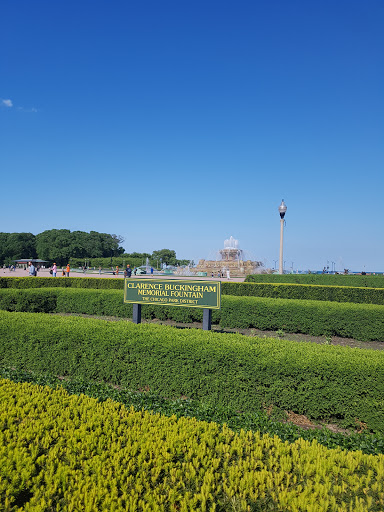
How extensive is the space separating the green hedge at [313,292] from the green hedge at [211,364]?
10283 millimetres

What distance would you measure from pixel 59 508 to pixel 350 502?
64.1 inches

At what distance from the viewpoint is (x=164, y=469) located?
218cm

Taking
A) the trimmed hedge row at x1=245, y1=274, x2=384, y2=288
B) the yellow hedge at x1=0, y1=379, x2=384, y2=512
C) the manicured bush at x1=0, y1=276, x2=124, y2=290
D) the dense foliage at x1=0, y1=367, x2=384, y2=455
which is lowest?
the dense foliage at x1=0, y1=367, x2=384, y2=455

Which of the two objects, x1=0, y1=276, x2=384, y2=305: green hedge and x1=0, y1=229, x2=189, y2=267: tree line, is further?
x1=0, y1=229, x2=189, y2=267: tree line

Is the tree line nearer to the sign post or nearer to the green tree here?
the green tree

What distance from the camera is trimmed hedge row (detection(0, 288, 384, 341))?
10258 millimetres

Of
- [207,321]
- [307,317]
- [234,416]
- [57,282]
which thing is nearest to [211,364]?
[234,416]

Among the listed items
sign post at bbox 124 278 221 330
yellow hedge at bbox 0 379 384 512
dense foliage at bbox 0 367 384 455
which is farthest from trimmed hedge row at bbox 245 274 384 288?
yellow hedge at bbox 0 379 384 512

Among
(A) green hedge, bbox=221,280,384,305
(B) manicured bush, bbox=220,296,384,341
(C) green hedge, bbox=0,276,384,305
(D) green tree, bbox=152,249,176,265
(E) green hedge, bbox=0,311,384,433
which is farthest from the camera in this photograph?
(D) green tree, bbox=152,249,176,265

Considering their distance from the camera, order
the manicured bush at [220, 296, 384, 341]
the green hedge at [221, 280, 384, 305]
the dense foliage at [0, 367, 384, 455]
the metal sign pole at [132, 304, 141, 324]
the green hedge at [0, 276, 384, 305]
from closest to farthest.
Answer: the dense foliage at [0, 367, 384, 455] < the metal sign pole at [132, 304, 141, 324] < the manicured bush at [220, 296, 384, 341] < the green hedge at [221, 280, 384, 305] < the green hedge at [0, 276, 384, 305]

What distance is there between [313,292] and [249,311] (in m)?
5.37

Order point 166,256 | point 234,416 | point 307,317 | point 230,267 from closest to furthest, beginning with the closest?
point 234,416, point 307,317, point 230,267, point 166,256

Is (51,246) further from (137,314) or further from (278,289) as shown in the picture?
(137,314)

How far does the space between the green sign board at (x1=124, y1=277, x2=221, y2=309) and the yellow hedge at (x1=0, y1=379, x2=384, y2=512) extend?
15.6 ft
